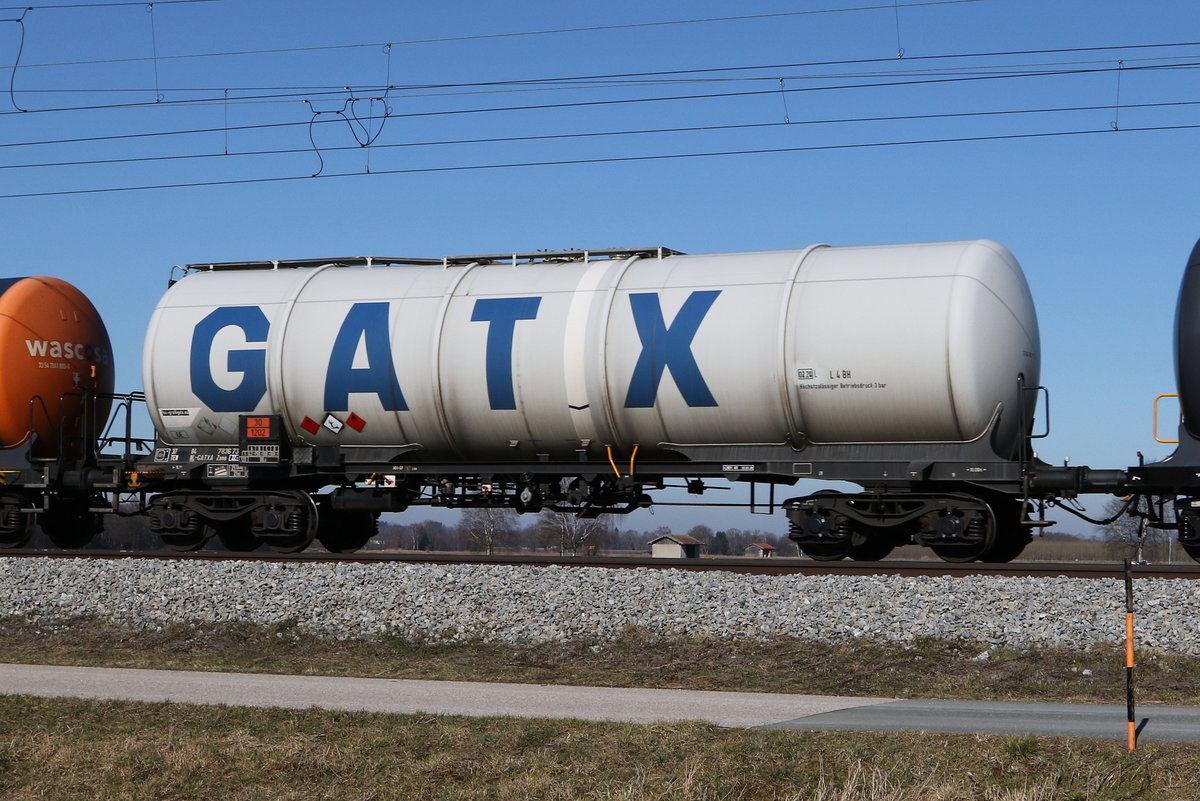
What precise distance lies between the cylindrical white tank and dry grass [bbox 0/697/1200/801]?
27.2 ft

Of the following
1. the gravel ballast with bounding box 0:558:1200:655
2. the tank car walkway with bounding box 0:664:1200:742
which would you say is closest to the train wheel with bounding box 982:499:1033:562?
the gravel ballast with bounding box 0:558:1200:655

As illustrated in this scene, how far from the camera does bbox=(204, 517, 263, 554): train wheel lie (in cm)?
2023

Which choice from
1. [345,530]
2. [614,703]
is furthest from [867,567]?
[345,530]

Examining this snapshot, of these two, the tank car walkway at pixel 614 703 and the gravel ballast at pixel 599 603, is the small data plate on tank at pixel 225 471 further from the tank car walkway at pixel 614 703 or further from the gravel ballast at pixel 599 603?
the tank car walkway at pixel 614 703

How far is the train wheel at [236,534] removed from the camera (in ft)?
66.4

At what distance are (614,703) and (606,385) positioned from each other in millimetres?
7746

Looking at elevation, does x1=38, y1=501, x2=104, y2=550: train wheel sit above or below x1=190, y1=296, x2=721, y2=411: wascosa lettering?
below

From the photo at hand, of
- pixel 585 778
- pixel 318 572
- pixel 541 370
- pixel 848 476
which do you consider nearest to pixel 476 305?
pixel 541 370

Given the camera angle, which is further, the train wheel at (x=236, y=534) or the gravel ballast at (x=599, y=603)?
the train wheel at (x=236, y=534)

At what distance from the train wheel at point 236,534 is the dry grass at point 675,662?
625cm

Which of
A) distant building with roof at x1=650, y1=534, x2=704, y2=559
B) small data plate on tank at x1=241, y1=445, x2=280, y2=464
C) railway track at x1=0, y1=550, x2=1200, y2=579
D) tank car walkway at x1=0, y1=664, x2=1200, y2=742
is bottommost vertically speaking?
distant building with roof at x1=650, y1=534, x2=704, y2=559

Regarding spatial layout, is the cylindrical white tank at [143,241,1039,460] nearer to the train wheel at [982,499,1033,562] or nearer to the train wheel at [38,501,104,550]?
the train wheel at [982,499,1033,562]

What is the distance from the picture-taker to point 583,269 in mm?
17859

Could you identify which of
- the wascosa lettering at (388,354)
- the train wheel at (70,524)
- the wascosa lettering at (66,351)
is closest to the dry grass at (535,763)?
the wascosa lettering at (388,354)
